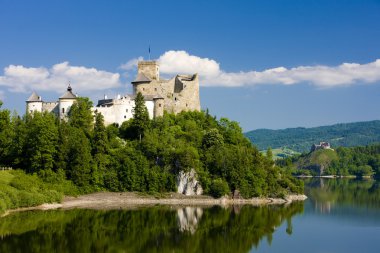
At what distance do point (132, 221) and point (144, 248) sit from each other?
11707 millimetres

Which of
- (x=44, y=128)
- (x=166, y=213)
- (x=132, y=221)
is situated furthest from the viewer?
(x=44, y=128)

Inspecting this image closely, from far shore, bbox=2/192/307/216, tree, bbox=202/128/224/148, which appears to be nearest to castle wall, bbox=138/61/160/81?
tree, bbox=202/128/224/148

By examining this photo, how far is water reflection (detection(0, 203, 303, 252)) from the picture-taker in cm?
4216

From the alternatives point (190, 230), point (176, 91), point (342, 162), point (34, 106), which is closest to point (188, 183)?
point (176, 91)

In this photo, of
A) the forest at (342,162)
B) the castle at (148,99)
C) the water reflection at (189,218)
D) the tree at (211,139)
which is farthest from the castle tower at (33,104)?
the forest at (342,162)

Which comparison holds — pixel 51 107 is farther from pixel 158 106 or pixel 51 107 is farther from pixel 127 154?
pixel 158 106

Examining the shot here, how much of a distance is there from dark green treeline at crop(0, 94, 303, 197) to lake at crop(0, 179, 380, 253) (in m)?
6.38

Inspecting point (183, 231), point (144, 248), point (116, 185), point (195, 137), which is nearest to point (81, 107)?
point (116, 185)

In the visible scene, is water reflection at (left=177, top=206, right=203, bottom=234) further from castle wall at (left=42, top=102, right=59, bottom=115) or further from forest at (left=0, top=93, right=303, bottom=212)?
castle wall at (left=42, top=102, right=59, bottom=115)

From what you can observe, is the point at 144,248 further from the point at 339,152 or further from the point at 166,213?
the point at 339,152

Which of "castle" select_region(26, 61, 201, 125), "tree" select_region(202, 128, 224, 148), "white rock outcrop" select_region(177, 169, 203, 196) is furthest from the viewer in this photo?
"tree" select_region(202, 128, 224, 148)

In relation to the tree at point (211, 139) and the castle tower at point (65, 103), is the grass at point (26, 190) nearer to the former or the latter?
the castle tower at point (65, 103)

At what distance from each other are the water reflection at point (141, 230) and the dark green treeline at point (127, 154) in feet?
26.0

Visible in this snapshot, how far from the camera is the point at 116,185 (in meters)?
67.9
